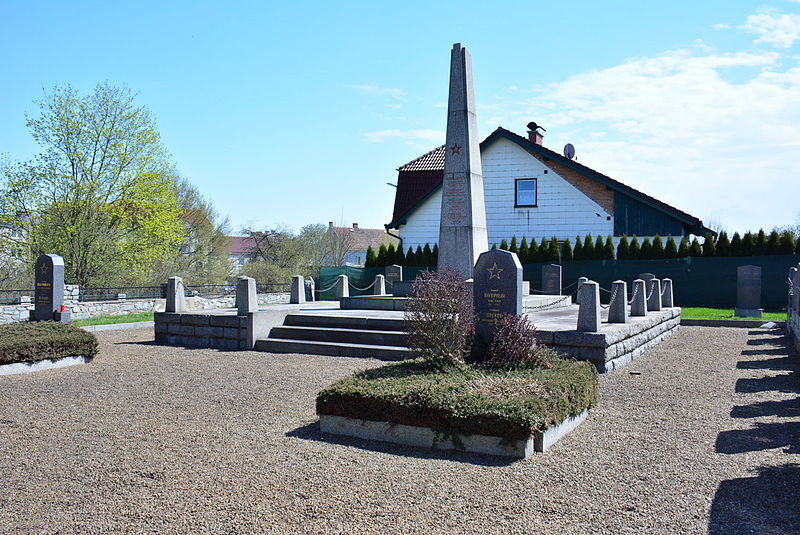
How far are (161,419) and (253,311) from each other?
622 cm

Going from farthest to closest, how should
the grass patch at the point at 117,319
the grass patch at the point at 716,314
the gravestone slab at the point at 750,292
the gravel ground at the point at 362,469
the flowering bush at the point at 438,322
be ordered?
the grass patch at the point at 117,319, the gravestone slab at the point at 750,292, the grass patch at the point at 716,314, the flowering bush at the point at 438,322, the gravel ground at the point at 362,469

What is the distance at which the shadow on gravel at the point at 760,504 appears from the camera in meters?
4.14

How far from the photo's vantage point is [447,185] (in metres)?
14.4

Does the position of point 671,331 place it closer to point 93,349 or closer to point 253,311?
point 253,311

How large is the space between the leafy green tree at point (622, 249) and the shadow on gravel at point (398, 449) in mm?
19307

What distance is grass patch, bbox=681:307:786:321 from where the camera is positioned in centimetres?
1890

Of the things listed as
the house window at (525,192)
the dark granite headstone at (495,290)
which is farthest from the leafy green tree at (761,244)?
the dark granite headstone at (495,290)

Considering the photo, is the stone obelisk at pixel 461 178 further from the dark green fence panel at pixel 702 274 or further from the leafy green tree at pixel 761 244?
the leafy green tree at pixel 761 244

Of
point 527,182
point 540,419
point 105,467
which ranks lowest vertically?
point 105,467

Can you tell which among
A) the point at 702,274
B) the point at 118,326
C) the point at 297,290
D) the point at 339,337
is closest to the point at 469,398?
the point at 339,337

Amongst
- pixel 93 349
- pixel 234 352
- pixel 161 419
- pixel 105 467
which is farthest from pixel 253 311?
pixel 105 467

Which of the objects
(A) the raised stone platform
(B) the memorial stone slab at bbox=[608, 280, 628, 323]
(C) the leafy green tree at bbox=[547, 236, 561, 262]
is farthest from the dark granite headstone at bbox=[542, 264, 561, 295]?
(A) the raised stone platform

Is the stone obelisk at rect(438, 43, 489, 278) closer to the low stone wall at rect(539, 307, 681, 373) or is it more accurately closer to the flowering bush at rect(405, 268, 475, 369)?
the low stone wall at rect(539, 307, 681, 373)

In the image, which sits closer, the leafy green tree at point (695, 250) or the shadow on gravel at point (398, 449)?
the shadow on gravel at point (398, 449)
